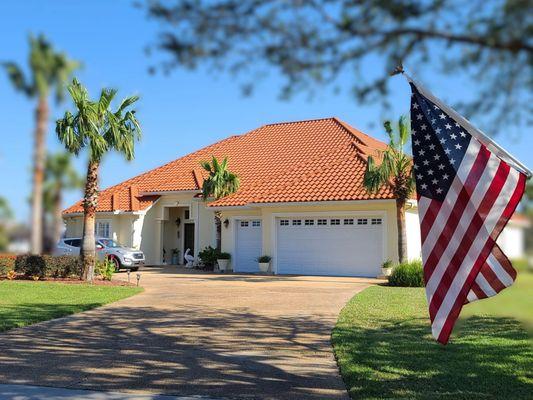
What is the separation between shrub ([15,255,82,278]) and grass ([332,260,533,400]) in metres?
12.1

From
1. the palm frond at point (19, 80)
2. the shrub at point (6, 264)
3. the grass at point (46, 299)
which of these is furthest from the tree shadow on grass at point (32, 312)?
the shrub at point (6, 264)

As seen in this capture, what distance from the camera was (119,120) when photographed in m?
19.5

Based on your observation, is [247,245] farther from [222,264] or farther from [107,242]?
[107,242]

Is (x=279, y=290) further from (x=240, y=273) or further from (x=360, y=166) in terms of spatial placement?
(x=360, y=166)

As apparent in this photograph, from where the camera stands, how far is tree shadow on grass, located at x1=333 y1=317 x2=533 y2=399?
6.47 metres

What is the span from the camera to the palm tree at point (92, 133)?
61.4 feet

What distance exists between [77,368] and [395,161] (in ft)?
46.2

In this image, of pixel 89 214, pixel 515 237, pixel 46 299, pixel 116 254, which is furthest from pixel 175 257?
pixel 515 237

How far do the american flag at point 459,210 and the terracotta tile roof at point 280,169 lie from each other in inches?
570

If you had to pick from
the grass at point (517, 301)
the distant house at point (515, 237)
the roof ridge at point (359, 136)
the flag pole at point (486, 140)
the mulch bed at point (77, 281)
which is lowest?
the mulch bed at point (77, 281)

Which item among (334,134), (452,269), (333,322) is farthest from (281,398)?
(334,134)

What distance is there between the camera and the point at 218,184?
25.4 meters

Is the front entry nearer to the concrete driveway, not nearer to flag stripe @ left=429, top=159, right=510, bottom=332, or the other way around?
the concrete driveway

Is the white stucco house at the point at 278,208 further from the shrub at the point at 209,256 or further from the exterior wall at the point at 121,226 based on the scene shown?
the shrub at the point at 209,256
